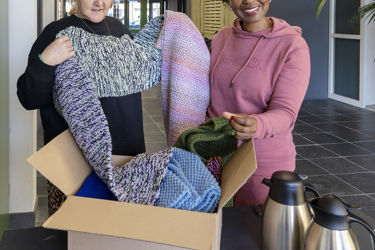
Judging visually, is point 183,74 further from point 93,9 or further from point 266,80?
point 93,9

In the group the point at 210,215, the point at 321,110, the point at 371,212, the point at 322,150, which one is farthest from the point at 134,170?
the point at 321,110

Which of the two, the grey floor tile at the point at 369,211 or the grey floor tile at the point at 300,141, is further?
the grey floor tile at the point at 300,141

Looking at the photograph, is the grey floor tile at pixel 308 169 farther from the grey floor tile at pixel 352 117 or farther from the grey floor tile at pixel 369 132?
the grey floor tile at pixel 352 117

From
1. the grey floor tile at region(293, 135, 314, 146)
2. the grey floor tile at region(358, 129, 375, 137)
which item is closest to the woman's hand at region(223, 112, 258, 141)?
the grey floor tile at region(293, 135, 314, 146)

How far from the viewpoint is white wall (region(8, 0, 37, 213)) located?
2699mm

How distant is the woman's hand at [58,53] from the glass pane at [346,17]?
6.07 metres

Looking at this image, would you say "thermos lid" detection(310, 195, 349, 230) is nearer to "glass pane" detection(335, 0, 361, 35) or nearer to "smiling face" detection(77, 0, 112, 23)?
"smiling face" detection(77, 0, 112, 23)

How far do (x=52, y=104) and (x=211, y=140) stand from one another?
0.61m

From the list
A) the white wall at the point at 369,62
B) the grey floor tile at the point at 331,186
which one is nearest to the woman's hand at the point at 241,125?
the grey floor tile at the point at 331,186

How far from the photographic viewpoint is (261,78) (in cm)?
149

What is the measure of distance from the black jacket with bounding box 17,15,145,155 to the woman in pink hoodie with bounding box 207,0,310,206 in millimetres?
292

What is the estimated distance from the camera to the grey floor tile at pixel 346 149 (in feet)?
14.8

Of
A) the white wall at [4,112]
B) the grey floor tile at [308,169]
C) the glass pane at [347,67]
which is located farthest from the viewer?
the glass pane at [347,67]

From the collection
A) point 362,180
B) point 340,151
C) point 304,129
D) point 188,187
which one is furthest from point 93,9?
point 304,129
